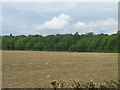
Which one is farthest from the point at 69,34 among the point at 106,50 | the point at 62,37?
the point at 106,50

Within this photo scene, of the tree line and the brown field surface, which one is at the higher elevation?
the tree line

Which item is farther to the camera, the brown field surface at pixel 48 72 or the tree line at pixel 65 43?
the tree line at pixel 65 43

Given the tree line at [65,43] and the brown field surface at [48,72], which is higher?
the tree line at [65,43]

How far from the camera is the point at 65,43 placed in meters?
59.1

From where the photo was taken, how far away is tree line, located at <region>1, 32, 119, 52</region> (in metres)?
55.3

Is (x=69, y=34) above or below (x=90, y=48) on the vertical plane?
above

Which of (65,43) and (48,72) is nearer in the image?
(48,72)

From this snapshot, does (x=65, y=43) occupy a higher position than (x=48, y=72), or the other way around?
(x=65, y=43)

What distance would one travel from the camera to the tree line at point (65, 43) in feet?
182

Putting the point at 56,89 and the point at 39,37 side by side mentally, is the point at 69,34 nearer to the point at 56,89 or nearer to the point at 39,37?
the point at 39,37

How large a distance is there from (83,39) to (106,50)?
31.2 ft

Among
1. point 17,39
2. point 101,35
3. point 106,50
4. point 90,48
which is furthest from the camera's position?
point 17,39

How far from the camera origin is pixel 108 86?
5.12 ft

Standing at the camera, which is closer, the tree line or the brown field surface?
the brown field surface
